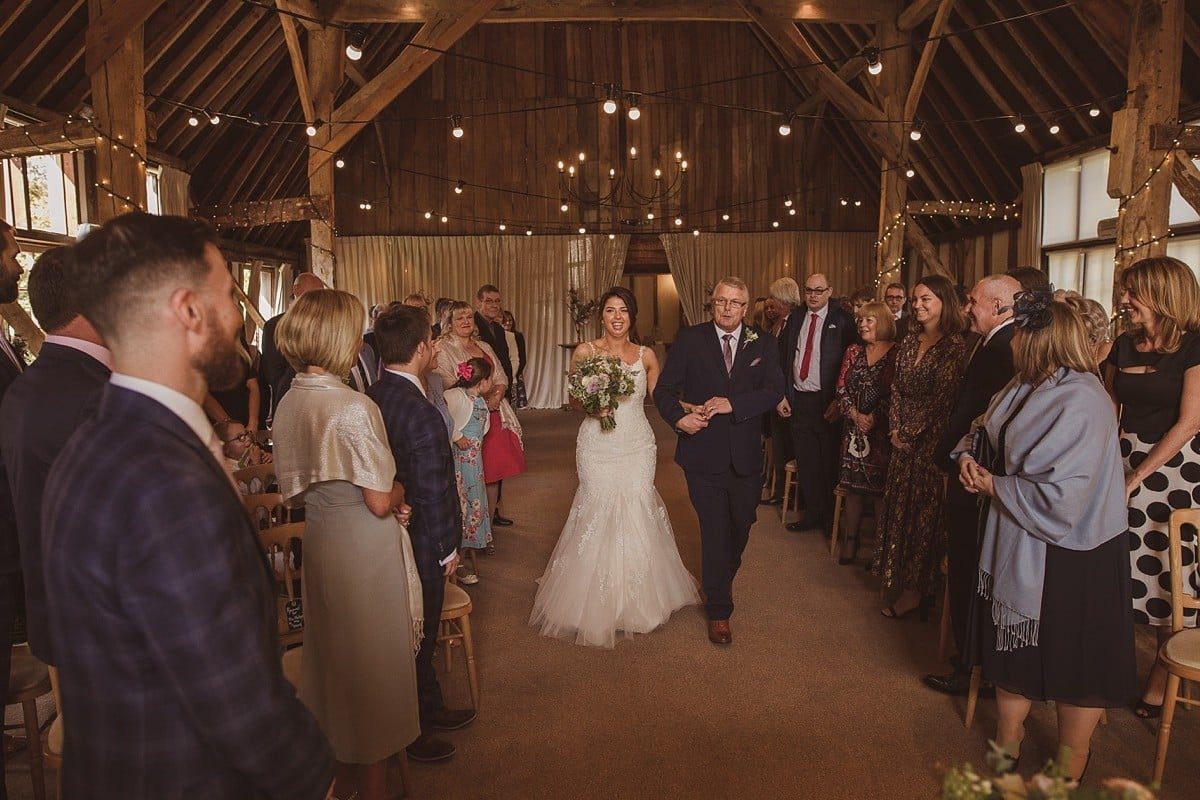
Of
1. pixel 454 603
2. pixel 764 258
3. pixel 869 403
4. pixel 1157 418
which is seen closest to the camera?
pixel 454 603

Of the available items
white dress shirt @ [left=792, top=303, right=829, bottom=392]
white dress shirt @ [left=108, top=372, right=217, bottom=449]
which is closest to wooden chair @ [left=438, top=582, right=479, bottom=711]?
white dress shirt @ [left=108, top=372, right=217, bottom=449]

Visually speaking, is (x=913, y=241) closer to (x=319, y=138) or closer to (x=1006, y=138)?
(x=1006, y=138)

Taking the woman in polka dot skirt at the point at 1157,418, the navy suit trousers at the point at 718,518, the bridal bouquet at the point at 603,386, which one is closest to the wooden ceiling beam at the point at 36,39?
the bridal bouquet at the point at 603,386

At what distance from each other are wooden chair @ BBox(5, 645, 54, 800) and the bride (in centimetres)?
215

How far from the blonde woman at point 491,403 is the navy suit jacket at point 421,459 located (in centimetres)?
228

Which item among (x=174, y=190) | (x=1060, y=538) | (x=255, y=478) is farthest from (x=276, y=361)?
(x=174, y=190)

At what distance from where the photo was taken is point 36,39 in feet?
23.5

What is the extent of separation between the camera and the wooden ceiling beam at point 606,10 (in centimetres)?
923

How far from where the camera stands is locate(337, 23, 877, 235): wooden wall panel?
46.2 feet

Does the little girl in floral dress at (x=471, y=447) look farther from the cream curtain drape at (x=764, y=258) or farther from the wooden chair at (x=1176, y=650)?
the cream curtain drape at (x=764, y=258)

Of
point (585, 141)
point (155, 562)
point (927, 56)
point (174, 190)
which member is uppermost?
point (585, 141)

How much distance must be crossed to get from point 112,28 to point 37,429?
5119mm

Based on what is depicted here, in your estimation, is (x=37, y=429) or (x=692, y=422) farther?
(x=692, y=422)

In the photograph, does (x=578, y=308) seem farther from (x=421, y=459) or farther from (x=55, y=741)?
(x=55, y=741)
